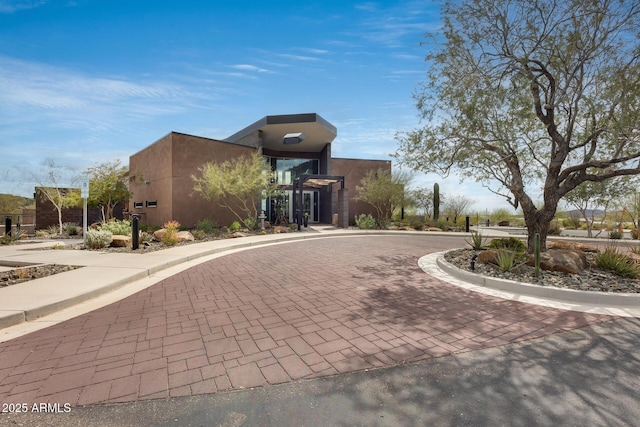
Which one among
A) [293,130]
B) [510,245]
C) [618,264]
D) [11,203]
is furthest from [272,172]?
[11,203]

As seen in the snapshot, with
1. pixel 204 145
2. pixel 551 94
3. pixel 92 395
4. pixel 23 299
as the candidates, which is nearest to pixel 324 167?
pixel 204 145

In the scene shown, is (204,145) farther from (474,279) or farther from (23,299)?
(474,279)

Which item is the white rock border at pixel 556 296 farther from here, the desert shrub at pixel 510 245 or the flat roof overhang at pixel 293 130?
the flat roof overhang at pixel 293 130

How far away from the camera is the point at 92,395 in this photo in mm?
2406

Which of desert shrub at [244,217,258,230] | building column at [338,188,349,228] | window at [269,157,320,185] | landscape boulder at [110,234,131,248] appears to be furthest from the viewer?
window at [269,157,320,185]

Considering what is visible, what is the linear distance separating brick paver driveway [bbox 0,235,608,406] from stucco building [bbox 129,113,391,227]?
12.3 metres

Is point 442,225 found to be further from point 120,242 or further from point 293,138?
point 120,242

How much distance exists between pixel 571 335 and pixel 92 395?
5.15m

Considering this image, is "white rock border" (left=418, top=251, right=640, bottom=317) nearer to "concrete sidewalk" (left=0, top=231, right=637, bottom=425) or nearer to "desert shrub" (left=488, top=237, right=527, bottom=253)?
"concrete sidewalk" (left=0, top=231, right=637, bottom=425)

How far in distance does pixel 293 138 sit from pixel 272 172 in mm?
3971

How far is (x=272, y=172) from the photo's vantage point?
19.8 m

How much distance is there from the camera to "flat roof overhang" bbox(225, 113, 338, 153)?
18.6 metres

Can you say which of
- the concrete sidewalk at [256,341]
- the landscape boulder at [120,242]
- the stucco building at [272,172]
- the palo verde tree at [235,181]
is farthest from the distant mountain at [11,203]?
the concrete sidewalk at [256,341]

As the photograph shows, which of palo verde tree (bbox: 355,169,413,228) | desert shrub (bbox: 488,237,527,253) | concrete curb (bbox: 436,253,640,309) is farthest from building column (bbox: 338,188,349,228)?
concrete curb (bbox: 436,253,640,309)
